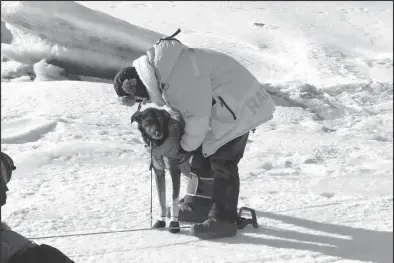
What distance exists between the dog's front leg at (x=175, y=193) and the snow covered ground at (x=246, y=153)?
6cm

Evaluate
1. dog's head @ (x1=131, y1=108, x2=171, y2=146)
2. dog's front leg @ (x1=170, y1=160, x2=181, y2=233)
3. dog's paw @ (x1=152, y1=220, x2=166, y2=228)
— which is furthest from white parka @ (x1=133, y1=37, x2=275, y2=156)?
dog's paw @ (x1=152, y1=220, x2=166, y2=228)

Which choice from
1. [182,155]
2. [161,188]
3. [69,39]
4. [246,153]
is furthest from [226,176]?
[69,39]

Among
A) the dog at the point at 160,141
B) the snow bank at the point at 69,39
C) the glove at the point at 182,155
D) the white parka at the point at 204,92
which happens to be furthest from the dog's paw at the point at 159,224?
the snow bank at the point at 69,39

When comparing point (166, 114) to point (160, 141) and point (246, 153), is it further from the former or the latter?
point (246, 153)

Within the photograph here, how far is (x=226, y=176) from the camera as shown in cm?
276

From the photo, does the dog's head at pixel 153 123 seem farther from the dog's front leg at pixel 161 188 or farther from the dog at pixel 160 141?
the dog's front leg at pixel 161 188

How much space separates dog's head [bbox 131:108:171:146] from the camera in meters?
Result: 2.62

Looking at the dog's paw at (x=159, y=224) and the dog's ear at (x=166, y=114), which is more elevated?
the dog's ear at (x=166, y=114)

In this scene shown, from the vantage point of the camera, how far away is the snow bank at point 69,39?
637 centimetres

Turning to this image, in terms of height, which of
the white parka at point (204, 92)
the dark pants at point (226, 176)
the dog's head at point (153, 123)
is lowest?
the dark pants at point (226, 176)

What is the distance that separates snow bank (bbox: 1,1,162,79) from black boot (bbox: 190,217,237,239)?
3868 mm

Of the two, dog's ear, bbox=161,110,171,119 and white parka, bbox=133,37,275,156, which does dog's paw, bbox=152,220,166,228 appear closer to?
white parka, bbox=133,37,275,156

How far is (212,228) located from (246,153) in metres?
1.67

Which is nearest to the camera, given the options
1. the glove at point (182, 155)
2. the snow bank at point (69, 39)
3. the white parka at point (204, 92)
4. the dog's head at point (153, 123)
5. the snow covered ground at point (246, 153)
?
the white parka at point (204, 92)
